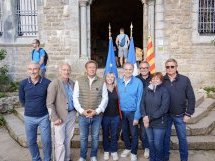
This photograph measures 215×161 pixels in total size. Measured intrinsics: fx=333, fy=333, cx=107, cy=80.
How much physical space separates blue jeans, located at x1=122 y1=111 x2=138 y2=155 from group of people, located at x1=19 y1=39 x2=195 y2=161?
2 cm

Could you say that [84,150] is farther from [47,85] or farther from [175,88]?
[175,88]

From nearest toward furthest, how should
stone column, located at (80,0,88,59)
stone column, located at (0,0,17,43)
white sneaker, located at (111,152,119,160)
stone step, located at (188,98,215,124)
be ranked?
white sneaker, located at (111,152,119,160) < stone step, located at (188,98,215,124) < stone column, located at (80,0,88,59) < stone column, located at (0,0,17,43)

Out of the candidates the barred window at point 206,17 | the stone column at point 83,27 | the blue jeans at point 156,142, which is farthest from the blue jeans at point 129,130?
the barred window at point 206,17

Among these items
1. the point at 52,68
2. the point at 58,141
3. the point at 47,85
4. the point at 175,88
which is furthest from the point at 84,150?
the point at 52,68

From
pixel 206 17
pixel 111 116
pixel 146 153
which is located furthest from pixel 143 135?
pixel 206 17

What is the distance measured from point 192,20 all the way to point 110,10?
7.89 metres

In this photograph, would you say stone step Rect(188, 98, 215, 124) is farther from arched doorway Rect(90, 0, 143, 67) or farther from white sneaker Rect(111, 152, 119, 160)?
arched doorway Rect(90, 0, 143, 67)

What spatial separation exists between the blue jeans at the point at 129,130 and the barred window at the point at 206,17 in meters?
6.01

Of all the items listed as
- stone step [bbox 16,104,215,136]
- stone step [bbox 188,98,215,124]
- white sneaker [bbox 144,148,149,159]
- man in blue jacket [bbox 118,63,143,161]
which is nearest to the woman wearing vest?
man in blue jacket [bbox 118,63,143,161]

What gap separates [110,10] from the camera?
17688 millimetres

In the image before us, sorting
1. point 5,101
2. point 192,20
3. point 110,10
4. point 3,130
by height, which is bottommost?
point 3,130

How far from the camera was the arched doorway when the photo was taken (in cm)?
1706

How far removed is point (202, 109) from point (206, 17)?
368cm

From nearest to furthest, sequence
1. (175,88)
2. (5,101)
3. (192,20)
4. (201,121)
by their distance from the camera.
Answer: (175,88) → (201,121) → (5,101) → (192,20)
